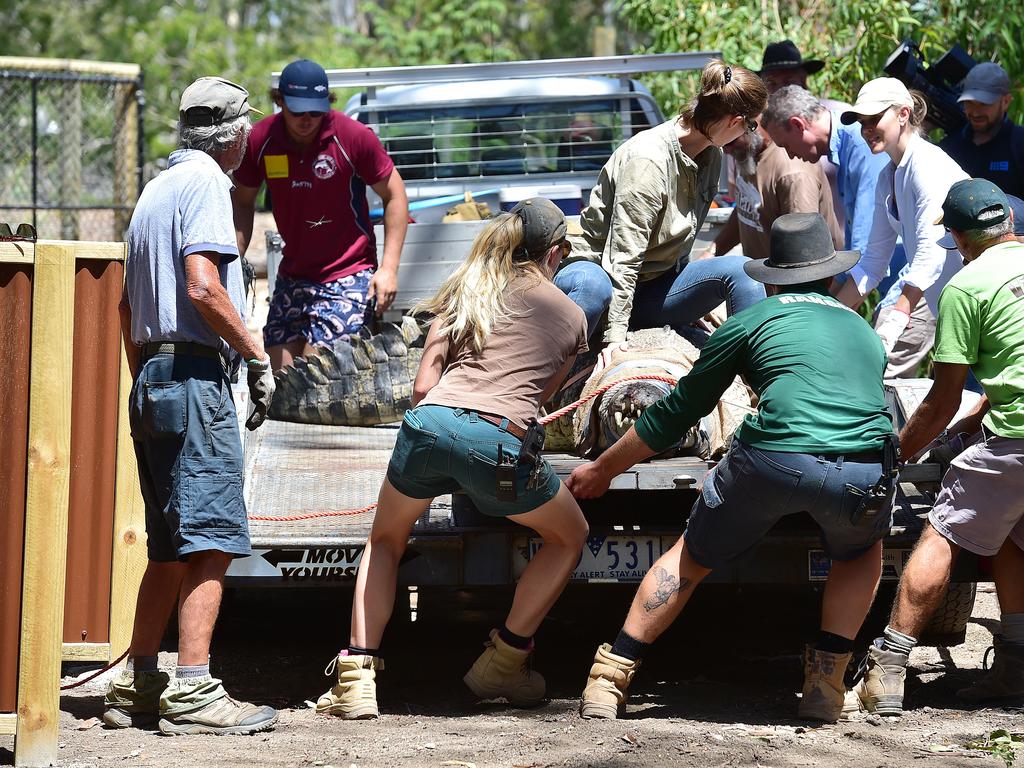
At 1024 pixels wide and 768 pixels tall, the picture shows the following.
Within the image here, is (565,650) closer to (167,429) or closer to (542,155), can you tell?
(167,429)

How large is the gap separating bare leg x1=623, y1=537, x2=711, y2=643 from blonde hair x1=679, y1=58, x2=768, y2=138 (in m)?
1.80

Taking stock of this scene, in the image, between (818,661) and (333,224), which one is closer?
(818,661)

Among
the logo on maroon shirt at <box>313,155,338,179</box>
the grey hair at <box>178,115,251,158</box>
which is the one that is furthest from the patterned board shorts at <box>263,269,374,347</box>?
the grey hair at <box>178,115,251,158</box>

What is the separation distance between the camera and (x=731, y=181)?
24.3 feet

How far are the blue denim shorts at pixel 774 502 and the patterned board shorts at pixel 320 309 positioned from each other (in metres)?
2.72

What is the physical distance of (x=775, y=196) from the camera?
616 cm

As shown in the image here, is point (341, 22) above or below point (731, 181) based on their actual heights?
above

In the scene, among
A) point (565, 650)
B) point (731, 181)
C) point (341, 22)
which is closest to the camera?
point (565, 650)

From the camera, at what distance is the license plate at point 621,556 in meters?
4.65

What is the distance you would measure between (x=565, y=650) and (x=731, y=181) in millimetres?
2929

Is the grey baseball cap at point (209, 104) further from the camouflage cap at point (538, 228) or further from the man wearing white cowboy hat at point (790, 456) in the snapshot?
the man wearing white cowboy hat at point (790, 456)

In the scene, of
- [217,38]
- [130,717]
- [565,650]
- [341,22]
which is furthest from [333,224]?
[341,22]

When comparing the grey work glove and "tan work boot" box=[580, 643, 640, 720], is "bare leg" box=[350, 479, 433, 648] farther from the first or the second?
"tan work boot" box=[580, 643, 640, 720]

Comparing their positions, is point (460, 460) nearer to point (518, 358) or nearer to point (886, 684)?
point (518, 358)
